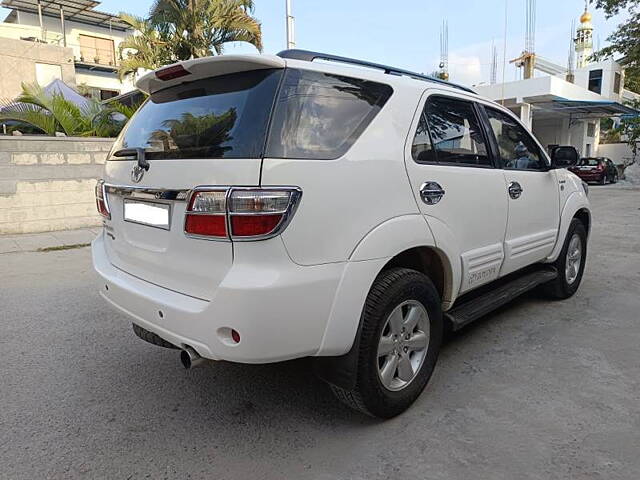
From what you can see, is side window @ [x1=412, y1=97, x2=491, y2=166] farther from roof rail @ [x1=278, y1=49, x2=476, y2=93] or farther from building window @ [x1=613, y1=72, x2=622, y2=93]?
building window @ [x1=613, y1=72, x2=622, y2=93]

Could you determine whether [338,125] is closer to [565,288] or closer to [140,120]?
[140,120]

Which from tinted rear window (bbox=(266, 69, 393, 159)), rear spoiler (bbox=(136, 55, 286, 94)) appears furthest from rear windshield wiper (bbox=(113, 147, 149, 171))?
tinted rear window (bbox=(266, 69, 393, 159))

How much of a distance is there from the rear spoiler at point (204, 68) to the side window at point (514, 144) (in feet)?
6.43

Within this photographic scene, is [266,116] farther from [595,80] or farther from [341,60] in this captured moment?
[595,80]

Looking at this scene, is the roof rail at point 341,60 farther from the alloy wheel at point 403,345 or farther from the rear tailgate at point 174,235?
the alloy wheel at point 403,345

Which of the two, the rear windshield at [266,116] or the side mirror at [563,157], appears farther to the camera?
the side mirror at [563,157]

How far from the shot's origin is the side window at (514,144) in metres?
3.57

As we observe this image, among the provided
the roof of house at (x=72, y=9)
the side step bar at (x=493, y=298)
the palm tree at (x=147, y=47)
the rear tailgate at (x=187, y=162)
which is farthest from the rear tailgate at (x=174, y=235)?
the roof of house at (x=72, y=9)

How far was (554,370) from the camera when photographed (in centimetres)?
318

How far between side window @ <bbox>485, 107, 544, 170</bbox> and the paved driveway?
4.34ft

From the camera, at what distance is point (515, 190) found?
3.56 metres

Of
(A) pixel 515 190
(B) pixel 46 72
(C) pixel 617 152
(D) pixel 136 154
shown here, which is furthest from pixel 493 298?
(C) pixel 617 152

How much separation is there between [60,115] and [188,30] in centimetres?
530

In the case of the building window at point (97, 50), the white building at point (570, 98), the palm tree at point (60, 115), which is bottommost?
the palm tree at point (60, 115)
